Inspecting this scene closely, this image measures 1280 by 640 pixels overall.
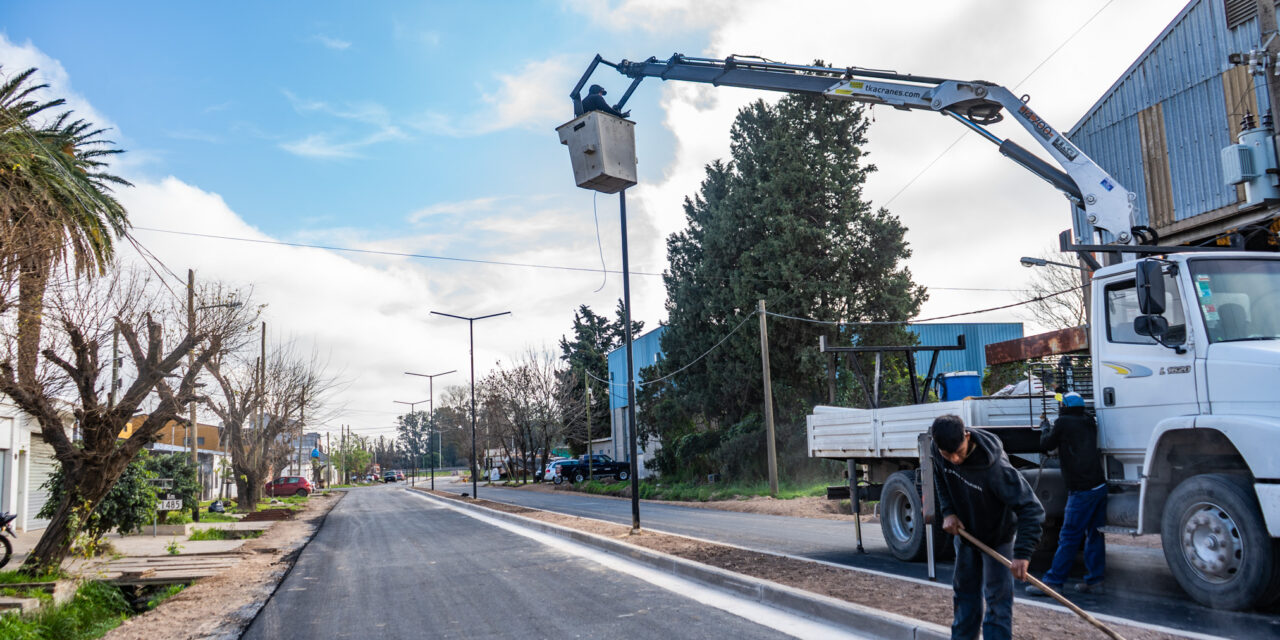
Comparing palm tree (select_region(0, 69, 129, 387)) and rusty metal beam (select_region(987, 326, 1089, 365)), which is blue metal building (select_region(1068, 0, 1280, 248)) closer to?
rusty metal beam (select_region(987, 326, 1089, 365))

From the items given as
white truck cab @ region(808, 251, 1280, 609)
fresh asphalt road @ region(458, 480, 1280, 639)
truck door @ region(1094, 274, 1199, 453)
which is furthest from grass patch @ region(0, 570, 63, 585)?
truck door @ region(1094, 274, 1199, 453)

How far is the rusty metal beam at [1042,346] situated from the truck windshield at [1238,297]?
5.10 ft

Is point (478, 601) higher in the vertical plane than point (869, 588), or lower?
lower

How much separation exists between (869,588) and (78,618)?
31.4ft

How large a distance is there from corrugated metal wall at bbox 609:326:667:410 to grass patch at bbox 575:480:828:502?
1272 cm

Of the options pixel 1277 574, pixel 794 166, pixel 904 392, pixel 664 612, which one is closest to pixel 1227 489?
pixel 1277 574

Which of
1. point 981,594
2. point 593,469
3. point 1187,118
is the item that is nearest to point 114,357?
point 981,594

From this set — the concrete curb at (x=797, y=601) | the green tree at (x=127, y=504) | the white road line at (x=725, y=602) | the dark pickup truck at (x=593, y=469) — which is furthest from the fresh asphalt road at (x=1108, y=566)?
the dark pickup truck at (x=593, y=469)

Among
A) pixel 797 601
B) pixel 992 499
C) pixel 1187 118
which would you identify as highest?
pixel 1187 118

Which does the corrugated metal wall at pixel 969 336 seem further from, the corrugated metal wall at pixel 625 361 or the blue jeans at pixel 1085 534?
the blue jeans at pixel 1085 534

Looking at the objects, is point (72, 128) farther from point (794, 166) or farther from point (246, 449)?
point (794, 166)

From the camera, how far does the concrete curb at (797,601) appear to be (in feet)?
19.2

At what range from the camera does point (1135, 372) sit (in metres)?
7.36

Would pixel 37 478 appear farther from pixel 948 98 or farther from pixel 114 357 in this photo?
pixel 948 98
